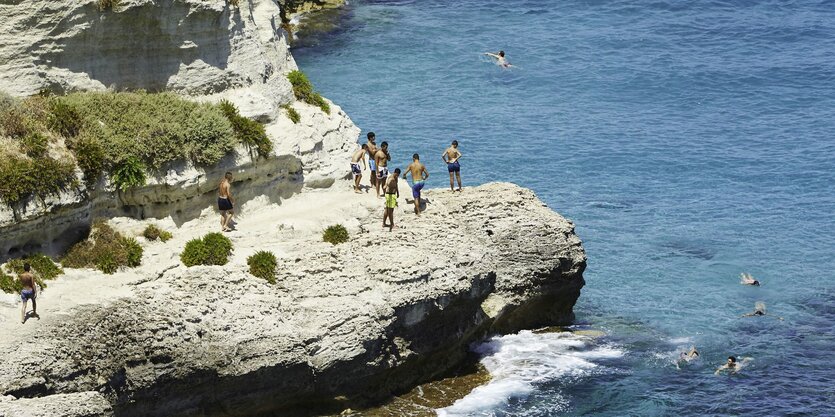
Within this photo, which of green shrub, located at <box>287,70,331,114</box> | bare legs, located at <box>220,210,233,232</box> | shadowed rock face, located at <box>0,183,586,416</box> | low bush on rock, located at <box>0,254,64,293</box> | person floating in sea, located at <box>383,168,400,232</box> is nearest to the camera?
shadowed rock face, located at <box>0,183,586,416</box>

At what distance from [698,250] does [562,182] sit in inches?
356

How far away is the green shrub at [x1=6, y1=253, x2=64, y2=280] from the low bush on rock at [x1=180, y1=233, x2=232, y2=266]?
375 cm

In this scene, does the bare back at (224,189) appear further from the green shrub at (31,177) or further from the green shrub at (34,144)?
the green shrub at (34,144)

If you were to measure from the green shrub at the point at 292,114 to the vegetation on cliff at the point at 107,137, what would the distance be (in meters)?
2.19

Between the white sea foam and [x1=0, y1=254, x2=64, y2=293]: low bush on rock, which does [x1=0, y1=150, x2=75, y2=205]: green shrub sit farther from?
the white sea foam

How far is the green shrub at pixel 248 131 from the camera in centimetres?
4100

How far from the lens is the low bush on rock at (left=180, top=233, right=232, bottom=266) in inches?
1494

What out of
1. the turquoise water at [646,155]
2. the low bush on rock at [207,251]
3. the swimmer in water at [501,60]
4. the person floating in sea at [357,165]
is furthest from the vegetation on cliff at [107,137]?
the swimmer in water at [501,60]

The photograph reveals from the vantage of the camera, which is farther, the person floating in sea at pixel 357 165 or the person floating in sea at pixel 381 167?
the person floating in sea at pixel 357 165

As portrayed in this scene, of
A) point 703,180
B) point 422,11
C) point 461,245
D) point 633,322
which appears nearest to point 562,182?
point 703,180

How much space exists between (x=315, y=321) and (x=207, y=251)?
3919mm

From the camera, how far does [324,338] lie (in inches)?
1480

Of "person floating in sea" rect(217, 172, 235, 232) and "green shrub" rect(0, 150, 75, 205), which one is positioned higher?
"green shrub" rect(0, 150, 75, 205)

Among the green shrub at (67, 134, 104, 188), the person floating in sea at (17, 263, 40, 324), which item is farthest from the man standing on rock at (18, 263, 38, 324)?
the green shrub at (67, 134, 104, 188)
